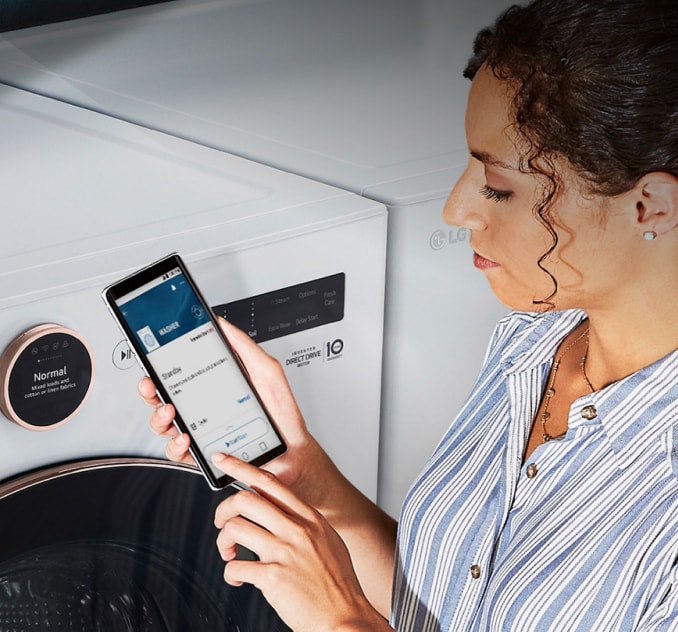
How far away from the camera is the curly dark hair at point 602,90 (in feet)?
2.06

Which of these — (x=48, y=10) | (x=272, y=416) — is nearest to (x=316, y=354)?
(x=272, y=416)

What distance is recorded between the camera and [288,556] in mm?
733

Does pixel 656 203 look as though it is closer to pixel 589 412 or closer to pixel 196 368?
pixel 589 412

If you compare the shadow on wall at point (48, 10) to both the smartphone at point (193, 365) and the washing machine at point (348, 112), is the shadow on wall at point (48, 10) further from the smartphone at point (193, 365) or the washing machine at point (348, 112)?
the smartphone at point (193, 365)

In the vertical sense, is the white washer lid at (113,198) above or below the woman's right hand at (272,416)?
above

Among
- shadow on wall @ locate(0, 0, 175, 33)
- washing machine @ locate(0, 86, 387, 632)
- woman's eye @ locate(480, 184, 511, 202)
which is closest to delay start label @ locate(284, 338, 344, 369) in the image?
washing machine @ locate(0, 86, 387, 632)

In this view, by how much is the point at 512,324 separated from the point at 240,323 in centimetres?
23

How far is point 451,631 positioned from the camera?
0.81 meters

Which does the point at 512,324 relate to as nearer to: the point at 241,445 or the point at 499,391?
the point at 499,391

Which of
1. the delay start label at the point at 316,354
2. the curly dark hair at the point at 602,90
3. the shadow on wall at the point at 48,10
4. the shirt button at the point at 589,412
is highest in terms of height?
the shadow on wall at the point at 48,10

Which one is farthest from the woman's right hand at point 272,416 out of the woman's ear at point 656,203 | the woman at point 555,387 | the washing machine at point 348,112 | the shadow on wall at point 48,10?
the shadow on wall at point 48,10

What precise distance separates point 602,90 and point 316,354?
35 cm

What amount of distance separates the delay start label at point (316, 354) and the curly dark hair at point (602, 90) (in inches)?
10.9

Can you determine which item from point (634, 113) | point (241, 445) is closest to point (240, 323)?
point (241, 445)
